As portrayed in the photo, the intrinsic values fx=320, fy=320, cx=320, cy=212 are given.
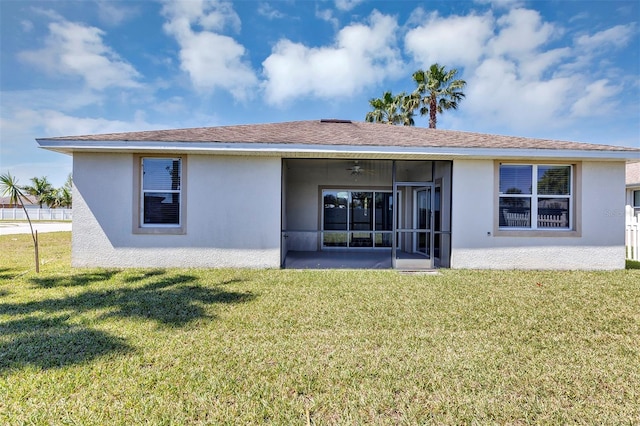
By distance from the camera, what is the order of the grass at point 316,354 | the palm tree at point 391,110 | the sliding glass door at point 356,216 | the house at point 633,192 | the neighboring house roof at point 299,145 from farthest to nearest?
1. the palm tree at point 391,110
2. the house at point 633,192
3. the sliding glass door at point 356,216
4. the neighboring house roof at point 299,145
5. the grass at point 316,354

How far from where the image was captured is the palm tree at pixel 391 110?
82.9ft

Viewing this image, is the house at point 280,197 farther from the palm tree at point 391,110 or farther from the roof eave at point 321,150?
the palm tree at point 391,110

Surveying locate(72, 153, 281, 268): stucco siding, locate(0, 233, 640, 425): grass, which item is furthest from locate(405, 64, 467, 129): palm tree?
locate(0, 233, 640, 425): grass

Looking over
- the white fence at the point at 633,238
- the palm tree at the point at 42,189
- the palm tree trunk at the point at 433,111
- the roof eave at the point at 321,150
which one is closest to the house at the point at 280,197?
the roof eave at the point at 321,150

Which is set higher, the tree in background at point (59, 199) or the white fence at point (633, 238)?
the tree in background at point (59, 199)

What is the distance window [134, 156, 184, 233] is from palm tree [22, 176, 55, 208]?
57.9 m

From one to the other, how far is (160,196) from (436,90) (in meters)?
21.6

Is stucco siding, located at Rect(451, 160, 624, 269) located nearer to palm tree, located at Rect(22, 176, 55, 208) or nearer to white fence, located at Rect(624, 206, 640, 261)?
white fence, located at Rect(624, 206, 640, 261)

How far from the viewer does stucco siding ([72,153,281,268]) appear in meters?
8.45

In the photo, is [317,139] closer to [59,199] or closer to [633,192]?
[633,192]

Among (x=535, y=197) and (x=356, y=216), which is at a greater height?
(x=535, y=197)

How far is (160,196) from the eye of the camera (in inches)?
343

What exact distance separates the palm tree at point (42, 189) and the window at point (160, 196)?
5792 centimetres

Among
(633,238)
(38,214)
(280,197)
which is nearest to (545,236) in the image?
(633,238)
